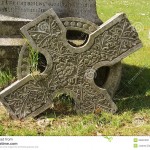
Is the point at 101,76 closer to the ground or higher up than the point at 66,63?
closer to the ground

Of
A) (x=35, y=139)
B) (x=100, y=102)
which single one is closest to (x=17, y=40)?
(x=100, y=102)

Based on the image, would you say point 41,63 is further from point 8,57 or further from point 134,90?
point 134,90

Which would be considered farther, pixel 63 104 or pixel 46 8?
pixel 46 8

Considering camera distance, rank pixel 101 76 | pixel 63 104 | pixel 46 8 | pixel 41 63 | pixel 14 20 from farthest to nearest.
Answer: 1. pixel 46 8
2. pixel 14 20
3. pixel 101 76
4. pixel 41 63
5. pixel 63 104

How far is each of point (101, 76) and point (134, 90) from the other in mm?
690

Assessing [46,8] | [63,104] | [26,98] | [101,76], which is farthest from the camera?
[46,8]

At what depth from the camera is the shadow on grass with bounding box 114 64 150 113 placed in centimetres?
611

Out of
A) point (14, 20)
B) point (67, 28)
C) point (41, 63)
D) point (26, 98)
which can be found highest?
point (14, 20)

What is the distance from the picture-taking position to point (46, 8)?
669cm

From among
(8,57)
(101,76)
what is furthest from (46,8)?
(101,76)

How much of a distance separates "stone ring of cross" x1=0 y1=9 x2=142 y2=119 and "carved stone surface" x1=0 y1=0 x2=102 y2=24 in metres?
1.15

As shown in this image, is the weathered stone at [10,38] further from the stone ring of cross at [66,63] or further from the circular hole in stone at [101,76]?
the circular hole in stone at [101,76]

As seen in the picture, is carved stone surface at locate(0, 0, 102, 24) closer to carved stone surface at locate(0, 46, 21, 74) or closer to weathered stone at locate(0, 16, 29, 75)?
weathered stone at locate(0, 16, 29, 75)

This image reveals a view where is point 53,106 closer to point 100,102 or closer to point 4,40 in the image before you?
point 100,102
